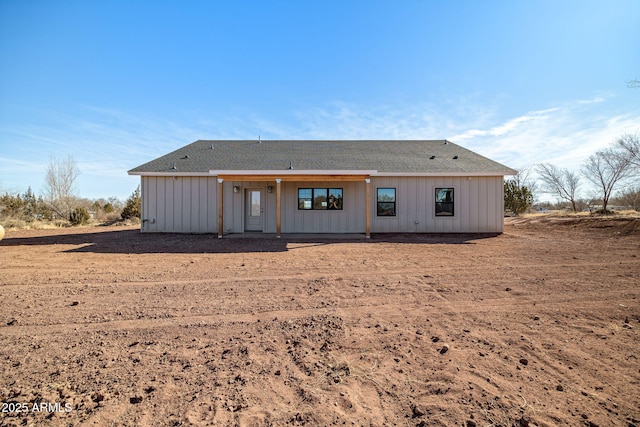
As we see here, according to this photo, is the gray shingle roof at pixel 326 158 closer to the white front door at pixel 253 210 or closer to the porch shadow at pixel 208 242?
the white front door at pixel 253 210

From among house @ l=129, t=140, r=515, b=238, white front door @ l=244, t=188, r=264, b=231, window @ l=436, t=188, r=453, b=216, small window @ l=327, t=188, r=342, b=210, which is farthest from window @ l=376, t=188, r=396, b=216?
white front door @ l=244, t=188, r=264, b=231

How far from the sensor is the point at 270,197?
13102mm

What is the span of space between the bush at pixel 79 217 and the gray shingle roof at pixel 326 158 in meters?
8.49

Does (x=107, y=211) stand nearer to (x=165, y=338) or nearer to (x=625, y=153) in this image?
(x=165, y=338)

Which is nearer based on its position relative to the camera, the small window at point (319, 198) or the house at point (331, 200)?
the house at point (331, 200)

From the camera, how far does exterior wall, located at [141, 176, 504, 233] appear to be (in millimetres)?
12867

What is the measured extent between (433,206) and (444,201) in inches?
21.6

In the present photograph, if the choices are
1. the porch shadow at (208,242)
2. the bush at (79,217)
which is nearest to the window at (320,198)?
the porch shadow at (208,242)

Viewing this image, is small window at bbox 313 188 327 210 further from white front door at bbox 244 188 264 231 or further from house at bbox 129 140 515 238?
white front door at bbox 244 188 264 231

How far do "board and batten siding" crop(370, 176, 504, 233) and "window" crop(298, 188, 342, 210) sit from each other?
1560mm

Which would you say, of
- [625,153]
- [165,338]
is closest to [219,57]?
[165,338]

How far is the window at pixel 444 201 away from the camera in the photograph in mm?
13047

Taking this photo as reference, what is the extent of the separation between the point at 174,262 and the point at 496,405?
680cm

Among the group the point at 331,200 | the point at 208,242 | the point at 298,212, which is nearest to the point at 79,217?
the point at 208,242
